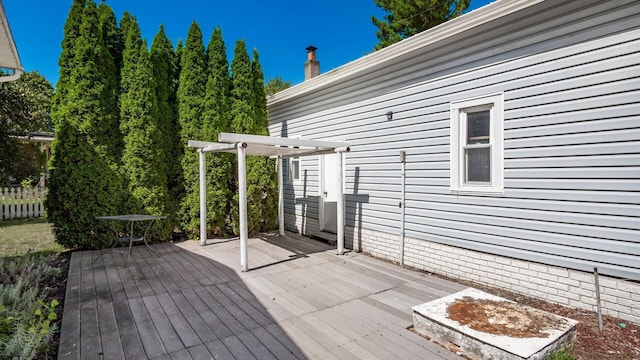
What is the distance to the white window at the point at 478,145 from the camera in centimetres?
412

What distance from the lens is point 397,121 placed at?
5.48 meters

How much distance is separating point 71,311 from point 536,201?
541 centimetres

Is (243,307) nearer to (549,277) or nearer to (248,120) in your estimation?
(549,277)

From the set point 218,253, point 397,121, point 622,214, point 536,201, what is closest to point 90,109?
point 218,253

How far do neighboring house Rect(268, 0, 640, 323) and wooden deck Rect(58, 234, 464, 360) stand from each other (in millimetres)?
Result: 815

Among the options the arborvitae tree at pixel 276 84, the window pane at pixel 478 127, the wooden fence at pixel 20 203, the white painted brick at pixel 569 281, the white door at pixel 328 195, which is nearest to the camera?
the white painted brick at pixel 569 281

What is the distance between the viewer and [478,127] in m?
4.40

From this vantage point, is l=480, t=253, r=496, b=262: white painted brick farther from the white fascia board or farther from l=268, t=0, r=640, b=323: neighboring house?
the white fascia board

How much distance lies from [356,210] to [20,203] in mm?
10819

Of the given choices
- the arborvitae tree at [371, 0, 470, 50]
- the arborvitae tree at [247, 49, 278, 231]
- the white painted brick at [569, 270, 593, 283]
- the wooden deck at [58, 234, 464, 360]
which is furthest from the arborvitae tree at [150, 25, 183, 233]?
the arborvitae tree at [371, 0, 470, 50]

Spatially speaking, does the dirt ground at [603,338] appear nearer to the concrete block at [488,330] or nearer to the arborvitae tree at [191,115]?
the concrete block at [488,330]

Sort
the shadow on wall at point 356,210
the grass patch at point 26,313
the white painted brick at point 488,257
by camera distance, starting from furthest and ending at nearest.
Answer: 1. the shadow on wall at point 356,210
2. the white painted brick at point 488,257
3. the grass patch at point 26,313

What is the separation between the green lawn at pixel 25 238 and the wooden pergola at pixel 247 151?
309 cm

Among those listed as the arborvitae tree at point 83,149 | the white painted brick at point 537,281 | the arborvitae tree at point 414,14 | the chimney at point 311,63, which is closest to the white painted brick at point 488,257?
the white painted brick at point 537,281
